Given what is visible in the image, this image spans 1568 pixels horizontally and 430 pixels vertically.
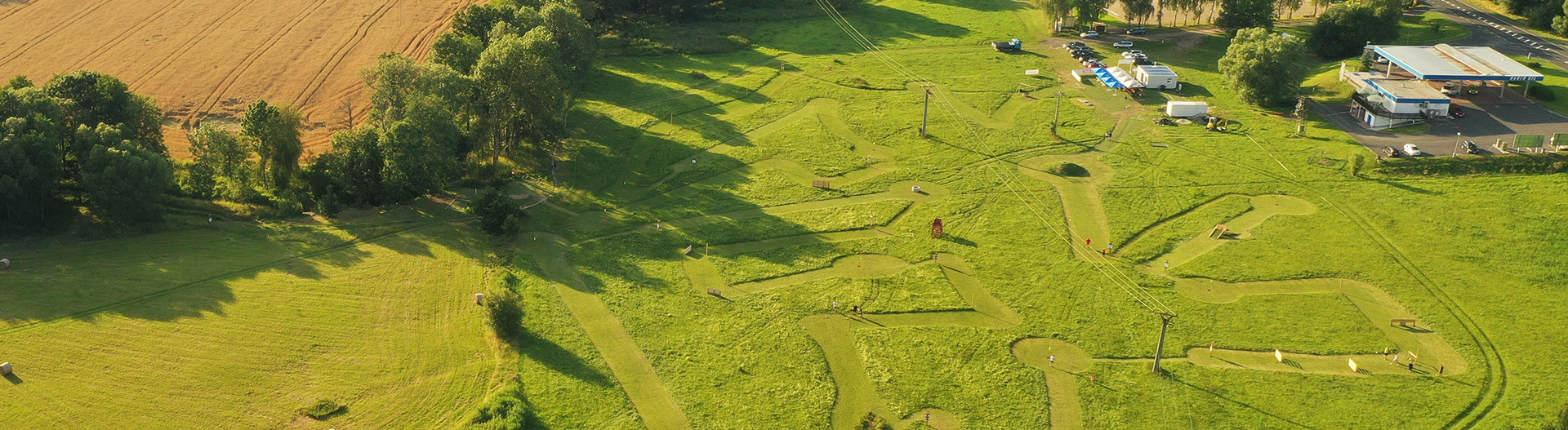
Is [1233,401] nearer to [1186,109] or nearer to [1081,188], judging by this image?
[1081,188]

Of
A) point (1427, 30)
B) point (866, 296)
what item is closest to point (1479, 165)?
point (1427, 30)

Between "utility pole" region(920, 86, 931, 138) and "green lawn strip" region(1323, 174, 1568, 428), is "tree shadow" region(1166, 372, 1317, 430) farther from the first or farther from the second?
"utility pole" region(920, 86, 931, 138)

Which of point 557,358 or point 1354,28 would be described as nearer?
point 557,358

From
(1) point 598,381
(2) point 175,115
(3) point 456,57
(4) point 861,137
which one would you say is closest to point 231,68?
(2) point 175,115

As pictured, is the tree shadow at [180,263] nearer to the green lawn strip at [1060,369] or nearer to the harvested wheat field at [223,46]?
the harvested wheat field at [223,46]

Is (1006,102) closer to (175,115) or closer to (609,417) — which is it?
(609,417)
